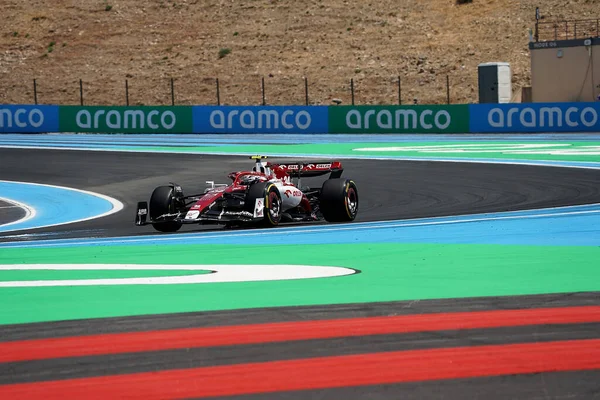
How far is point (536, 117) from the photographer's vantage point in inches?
1508

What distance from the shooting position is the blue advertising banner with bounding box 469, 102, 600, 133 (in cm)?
3759

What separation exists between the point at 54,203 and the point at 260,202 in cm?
742

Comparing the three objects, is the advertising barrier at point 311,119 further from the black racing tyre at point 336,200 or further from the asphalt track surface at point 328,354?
the asphalt track surface at point 328,354

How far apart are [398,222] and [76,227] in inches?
183

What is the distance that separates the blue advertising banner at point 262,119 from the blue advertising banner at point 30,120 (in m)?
5.54

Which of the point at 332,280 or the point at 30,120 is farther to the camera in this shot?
the point at 30,120

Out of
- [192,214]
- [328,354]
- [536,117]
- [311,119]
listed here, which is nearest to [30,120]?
[311,119]

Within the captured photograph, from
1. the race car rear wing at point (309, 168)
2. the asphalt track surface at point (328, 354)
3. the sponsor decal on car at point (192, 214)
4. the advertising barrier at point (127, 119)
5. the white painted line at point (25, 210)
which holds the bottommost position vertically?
the white painted line at point (25, 210)

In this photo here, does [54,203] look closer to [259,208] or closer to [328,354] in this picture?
[259,208]

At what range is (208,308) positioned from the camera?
341 inches

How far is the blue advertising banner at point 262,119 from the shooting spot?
138 feet

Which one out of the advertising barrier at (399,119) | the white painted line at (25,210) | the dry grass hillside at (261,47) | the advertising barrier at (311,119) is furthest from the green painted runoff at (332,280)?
the dry grass hillside at (261,47)

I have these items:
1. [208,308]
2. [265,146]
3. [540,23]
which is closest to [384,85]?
[540,23]

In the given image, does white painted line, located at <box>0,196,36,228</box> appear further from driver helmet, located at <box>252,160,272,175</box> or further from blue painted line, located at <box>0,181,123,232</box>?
driver helmet, located at <box>252,160,272,175</box>
